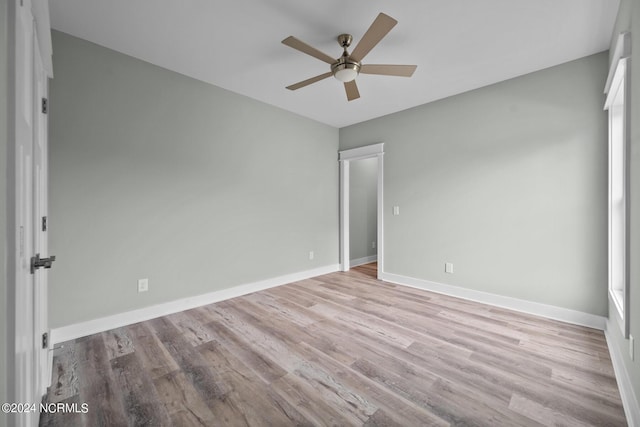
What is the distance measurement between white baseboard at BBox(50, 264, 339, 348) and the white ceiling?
248 centimetres

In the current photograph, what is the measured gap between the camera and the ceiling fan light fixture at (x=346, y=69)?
2.18 metres

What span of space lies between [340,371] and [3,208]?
1.88 meters

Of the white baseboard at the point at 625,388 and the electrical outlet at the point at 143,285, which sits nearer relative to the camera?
the white baseboard at the point at 625,388

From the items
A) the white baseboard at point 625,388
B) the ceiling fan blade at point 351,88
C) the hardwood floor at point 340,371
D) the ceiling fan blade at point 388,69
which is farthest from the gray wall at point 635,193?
the ceiling fan blade at point 351,88

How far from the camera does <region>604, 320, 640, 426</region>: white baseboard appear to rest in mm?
1344

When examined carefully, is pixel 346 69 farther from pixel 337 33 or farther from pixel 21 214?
pixel 21 214

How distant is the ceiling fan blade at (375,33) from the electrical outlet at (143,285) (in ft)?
9.31

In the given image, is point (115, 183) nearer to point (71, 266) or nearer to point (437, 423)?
point (71, 266)

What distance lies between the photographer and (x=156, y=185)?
2762 millimetres

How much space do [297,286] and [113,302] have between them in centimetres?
209

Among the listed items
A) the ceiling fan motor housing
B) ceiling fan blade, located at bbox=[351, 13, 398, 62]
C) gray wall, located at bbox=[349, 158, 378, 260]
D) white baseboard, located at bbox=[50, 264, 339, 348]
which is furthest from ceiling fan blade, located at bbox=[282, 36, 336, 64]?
gray wall, located at bbox=[349, 158, 378, 260]

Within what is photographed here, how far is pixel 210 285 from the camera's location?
10.4 feet

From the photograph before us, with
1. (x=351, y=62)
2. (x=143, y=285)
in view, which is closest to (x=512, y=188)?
(x=351, y=62)

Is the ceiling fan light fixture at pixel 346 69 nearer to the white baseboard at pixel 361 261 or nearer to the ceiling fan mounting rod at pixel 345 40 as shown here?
the ceiling fan mounting rod at pixel 345 40
